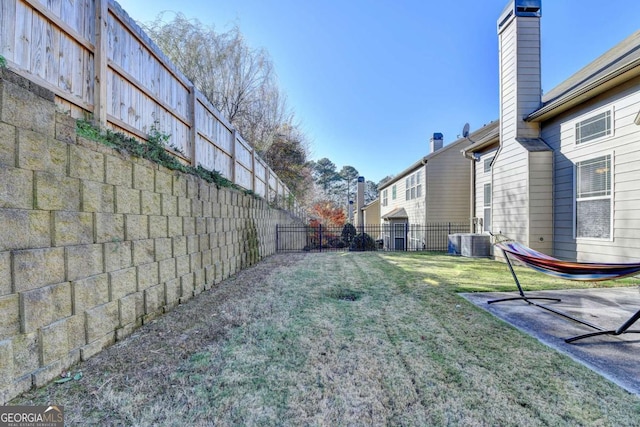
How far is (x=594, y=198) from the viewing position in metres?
5.12

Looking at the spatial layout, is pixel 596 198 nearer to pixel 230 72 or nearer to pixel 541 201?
pixel 541 201

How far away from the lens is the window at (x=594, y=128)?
16.3 ft

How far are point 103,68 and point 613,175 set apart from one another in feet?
25.0

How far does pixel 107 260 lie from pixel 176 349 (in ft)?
3.16

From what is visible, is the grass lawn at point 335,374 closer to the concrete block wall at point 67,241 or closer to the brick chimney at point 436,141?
the concrete block wall at point 67,241

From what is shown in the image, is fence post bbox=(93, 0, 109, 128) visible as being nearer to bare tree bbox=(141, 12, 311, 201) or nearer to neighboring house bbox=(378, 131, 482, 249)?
bare tree bbox=(141, 12, 311, 201)

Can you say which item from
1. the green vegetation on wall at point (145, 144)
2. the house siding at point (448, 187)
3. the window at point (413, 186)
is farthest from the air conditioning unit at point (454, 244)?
the green vegetation on wall at point (145, 144)

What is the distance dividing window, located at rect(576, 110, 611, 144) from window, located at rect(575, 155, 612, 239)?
1.49ft

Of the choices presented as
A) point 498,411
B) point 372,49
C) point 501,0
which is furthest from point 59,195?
point 372,49

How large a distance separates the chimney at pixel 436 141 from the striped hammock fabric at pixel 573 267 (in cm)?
1117

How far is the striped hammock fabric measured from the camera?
2.40 meters

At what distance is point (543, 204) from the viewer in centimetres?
610

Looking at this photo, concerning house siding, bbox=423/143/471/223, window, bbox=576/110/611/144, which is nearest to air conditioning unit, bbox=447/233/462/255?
house siding, bbox=423/143/471/223

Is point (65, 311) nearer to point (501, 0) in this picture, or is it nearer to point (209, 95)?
point (209, 95)
